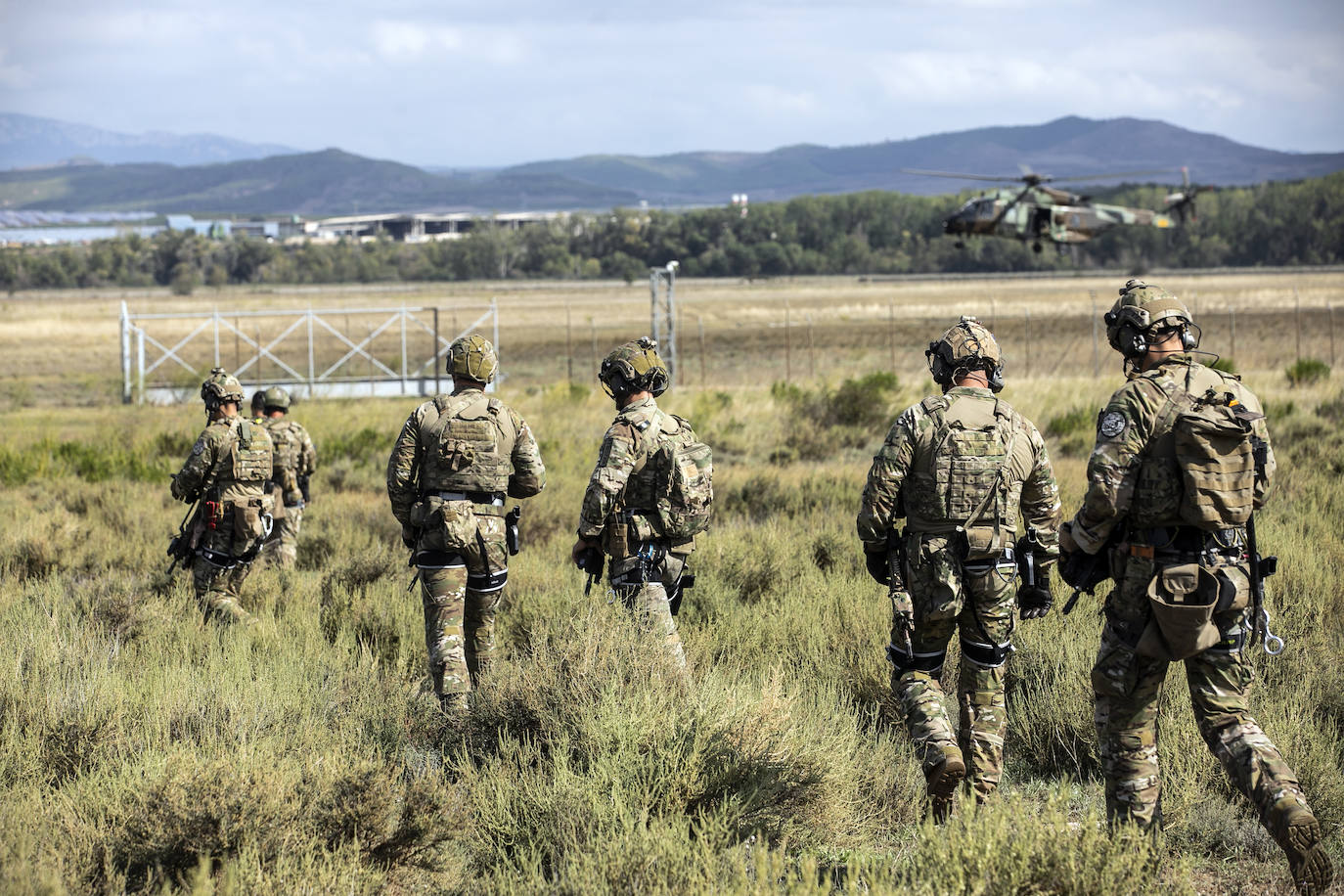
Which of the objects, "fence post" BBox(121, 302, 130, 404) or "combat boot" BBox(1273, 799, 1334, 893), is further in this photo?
"fence post" BBox(121, 302, 130, 404)

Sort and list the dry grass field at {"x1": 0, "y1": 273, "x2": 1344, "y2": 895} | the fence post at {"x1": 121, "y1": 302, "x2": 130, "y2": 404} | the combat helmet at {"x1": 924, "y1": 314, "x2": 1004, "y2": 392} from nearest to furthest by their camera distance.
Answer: the dry grass field at {"x1": 0, "y1": 273, "x2": 1344, "y2": 895}
the combat helmet at {"x1": 924, "y1": 314, "x2": 1004, "y2": 392}
the fence post at {"x1": 121, "y1": 302, "x2": 130, "y2": 404}

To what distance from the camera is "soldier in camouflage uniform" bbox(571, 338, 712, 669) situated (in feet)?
18.0

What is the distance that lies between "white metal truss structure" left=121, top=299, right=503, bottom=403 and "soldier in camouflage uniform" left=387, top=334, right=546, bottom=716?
17.6 meters

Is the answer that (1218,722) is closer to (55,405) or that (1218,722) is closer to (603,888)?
(603,888)

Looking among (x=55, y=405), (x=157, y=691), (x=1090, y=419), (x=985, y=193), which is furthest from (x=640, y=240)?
(x=157, y=691)

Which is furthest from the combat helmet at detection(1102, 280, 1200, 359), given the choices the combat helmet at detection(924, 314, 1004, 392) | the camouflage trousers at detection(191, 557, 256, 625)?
the camouflage trousers at detection(191, 557, 256, 625)

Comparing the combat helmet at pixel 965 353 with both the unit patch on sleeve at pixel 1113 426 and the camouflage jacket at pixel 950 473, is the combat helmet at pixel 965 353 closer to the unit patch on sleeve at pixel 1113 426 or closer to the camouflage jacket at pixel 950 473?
the camouflage jacket at pixel 950 473

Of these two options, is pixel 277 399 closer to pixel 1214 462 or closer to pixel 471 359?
pixel 471 359

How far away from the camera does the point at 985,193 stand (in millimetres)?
38500

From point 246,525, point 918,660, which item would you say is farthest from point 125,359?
point 918,660

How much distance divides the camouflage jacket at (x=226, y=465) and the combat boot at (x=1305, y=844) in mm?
6130

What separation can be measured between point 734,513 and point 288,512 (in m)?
4.29

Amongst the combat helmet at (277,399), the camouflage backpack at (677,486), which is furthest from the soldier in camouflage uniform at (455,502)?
the combat helmet at (277,399)

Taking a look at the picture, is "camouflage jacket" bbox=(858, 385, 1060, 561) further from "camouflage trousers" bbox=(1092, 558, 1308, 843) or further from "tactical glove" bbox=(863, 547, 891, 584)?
"camouflage trousers" bbox=(1092, 558, 1308, 843)
